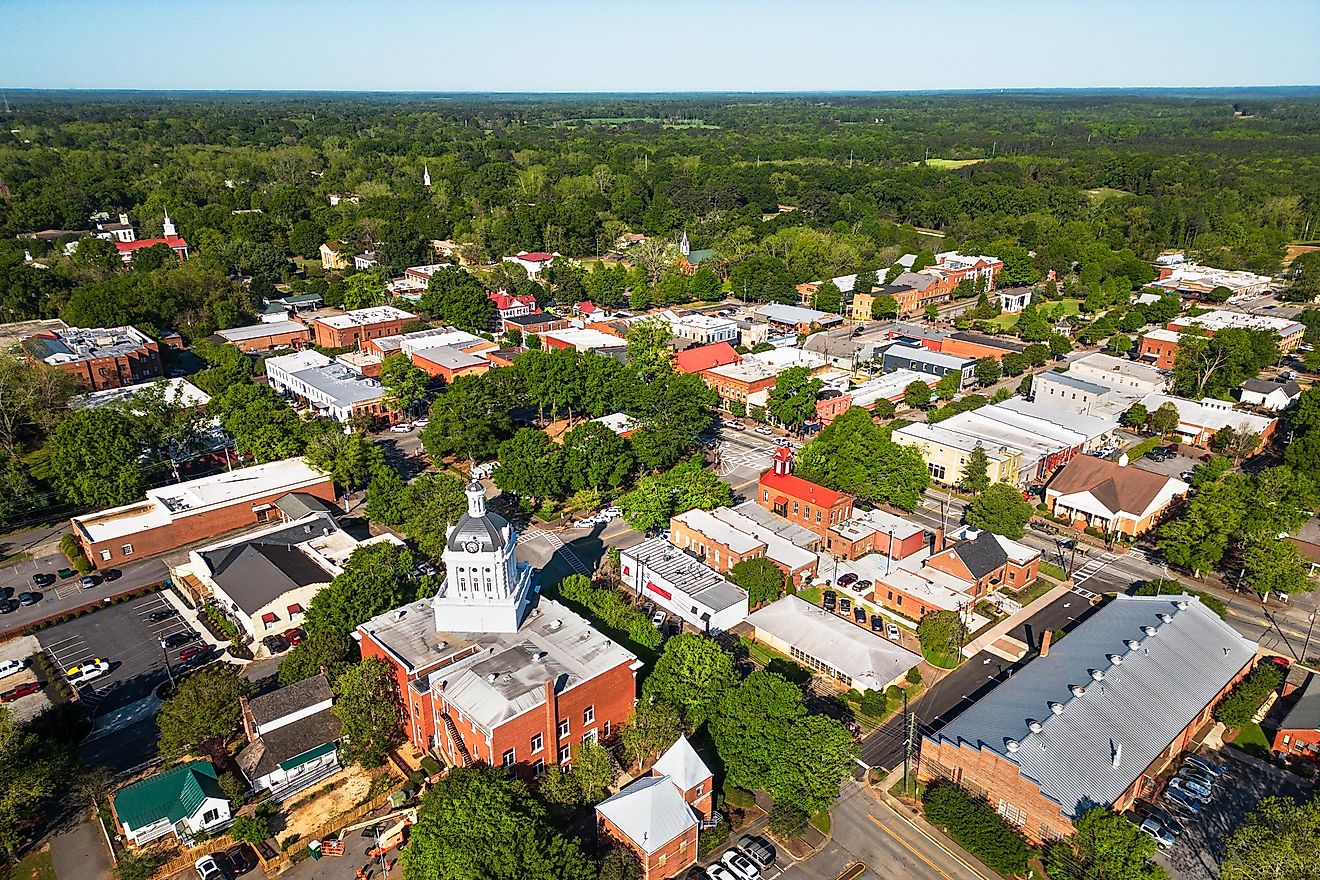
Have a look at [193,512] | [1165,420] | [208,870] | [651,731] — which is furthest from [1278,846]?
[193,512]

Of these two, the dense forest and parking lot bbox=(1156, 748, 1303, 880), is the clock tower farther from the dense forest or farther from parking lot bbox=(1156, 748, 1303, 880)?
the dense forest

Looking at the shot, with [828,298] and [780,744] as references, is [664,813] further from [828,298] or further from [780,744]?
[828,298]

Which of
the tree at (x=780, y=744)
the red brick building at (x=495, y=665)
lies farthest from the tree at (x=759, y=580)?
the red brick building at (x=495, y=665)

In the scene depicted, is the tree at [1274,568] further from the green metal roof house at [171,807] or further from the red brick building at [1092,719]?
the green metal roof house at [171,807]

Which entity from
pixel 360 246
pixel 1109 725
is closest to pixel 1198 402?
pixel 1109 725

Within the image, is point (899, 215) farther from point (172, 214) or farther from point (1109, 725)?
point (1109, 725)

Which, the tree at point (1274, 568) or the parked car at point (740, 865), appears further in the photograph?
the tree at point (1274, 568)
